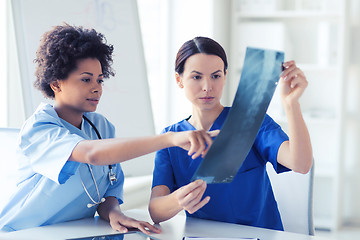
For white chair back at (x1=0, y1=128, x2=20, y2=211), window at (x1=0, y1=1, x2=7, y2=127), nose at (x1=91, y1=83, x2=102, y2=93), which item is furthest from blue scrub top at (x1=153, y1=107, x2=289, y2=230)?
window at (x1=0, y1=1, x2=7, y2=127)

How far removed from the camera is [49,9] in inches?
80.1

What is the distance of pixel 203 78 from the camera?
4.24 ft

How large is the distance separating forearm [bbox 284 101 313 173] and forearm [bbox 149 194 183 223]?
334 millimetres

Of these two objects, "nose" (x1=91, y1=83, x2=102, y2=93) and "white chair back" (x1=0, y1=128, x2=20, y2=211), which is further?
"white chair back" (x1=0, y1=128, x2=20, y2=211)

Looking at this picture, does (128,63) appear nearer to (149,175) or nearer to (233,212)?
(149,175)

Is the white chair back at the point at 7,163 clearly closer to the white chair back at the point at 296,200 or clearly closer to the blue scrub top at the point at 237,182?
Answer: the blue scrub top at the point at 237,182

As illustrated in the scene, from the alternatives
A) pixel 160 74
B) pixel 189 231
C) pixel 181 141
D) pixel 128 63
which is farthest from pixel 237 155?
pixel 160 74

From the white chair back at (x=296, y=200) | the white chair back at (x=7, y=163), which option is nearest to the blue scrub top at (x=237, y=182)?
the white chair back at (x=296, y=200)

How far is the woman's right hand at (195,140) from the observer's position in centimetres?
97

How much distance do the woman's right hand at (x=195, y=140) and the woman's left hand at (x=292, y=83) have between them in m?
0.28

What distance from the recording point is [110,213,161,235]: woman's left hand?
1.23m

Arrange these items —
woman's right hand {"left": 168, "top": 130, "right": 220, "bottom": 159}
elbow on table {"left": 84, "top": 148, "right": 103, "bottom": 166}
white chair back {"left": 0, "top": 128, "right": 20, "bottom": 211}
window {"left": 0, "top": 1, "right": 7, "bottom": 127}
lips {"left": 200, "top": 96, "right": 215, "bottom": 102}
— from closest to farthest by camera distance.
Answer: woman's right hand {"left": 168, "top": 130, "right": 220, "bottom": 159} < elbow on table {"left": 84, "top": 148, "right": 103, "bottom": 166} < lips {"left": 200, "top": 96, "right": 215, "bottom": 102} < white chair back {"left": 0, "top": 128, "right": 20, "bottom": 211} < window {"left": 0, "top": 1, "right": 7, "bottom": 127}

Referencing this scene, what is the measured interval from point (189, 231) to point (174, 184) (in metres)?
0.21

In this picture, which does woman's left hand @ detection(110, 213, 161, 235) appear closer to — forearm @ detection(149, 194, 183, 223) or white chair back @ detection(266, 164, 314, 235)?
forearm @ detection(149, 194, 183, 223)
